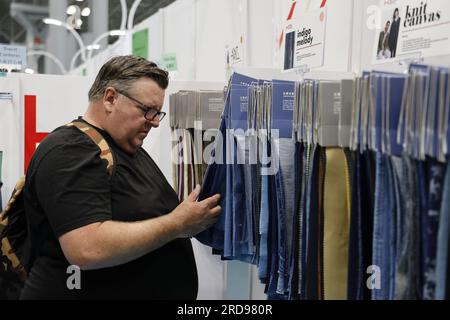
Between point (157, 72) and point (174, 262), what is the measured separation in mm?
671

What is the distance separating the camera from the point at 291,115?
1.63m

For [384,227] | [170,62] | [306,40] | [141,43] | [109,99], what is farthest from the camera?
[141,43]

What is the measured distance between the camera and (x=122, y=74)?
1.76 meters

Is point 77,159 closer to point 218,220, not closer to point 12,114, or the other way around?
point 218,220

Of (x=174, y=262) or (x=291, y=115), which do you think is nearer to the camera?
(x=291, y=115)

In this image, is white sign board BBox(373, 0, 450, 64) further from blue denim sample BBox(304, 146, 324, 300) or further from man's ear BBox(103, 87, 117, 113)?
man's ear BBox(103, 87, 117, 113)

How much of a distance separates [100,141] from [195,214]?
39 centimetres

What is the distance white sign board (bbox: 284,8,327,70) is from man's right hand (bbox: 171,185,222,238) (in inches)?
28.7

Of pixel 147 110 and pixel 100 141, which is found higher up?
pixel 147 110

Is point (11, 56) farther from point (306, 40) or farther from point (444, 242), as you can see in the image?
point (444, 242)

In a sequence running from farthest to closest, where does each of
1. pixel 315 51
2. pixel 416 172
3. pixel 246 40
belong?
1. pixel 246 40
2. pixel 315 51
3. pixel 416 172

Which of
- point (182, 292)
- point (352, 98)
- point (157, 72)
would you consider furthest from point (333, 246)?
point (157, 72)

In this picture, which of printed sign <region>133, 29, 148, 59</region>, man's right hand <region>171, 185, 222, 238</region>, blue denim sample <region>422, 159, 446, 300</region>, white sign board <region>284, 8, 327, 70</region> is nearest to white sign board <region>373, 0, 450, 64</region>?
white sign board <region>284, 8, 327, 70</region>

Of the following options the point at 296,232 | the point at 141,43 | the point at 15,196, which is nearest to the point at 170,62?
the point at 141,43
